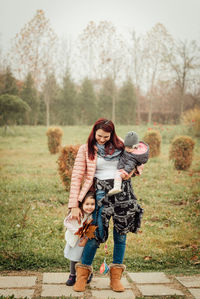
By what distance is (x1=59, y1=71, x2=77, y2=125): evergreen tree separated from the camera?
797cm

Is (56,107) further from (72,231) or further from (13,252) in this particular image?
(72,231)

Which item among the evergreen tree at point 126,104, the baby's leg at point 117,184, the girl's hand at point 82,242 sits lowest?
the girl's hand at point 82,242

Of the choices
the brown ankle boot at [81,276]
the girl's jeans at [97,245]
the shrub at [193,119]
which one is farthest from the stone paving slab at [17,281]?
the shrub at [193,119]

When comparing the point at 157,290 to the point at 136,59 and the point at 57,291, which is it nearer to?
the point at 57,291

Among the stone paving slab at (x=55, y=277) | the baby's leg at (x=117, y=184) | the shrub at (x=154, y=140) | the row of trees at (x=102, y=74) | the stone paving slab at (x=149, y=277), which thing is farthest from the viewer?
the shrub at (x=154, y=140)

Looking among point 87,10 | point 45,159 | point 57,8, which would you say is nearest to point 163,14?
point 87,10

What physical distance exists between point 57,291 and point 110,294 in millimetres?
390

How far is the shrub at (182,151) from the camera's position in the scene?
755cm

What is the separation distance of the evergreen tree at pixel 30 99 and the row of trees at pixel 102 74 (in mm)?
11

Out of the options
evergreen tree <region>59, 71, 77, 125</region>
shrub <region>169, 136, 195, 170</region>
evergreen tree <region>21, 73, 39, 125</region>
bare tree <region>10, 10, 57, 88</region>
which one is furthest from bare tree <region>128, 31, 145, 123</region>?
evergreen tree <region>21, 73, 39, 125</region>

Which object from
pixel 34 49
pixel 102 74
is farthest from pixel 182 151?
pixel 34 49

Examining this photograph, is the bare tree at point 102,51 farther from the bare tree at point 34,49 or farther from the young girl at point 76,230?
the young girl at point 76,230

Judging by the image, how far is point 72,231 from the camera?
252cm

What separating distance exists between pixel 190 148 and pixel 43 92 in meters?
3.51
